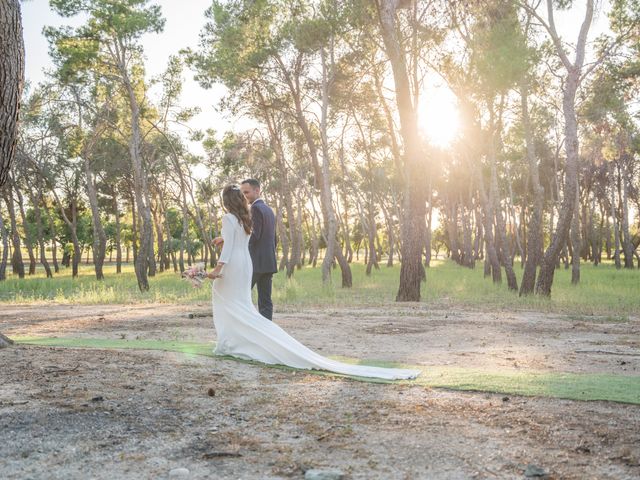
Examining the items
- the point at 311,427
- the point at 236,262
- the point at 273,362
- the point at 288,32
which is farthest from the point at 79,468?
the point at 288,32

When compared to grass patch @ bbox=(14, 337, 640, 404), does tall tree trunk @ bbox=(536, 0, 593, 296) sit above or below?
above

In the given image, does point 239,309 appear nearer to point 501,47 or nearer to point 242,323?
point 242,323

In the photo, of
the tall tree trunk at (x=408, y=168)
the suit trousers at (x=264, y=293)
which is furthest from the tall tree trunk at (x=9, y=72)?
the tall tree trunk at (x=408, y=168)

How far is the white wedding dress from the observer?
673 cm

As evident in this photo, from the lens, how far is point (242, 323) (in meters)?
7.08

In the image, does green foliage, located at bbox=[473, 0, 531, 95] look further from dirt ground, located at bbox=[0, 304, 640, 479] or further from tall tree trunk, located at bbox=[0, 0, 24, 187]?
tall tree trunk, located at bbox=[0, 0, 24, 187]

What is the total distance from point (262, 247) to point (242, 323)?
66.5 inches

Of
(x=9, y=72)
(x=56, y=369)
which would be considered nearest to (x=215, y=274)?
(x=56, y=369)

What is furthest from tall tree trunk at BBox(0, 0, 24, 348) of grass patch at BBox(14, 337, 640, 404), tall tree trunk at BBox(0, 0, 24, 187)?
grass patch at BBox(14, 337, 640, 404)

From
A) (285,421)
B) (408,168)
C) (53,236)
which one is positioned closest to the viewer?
(285,421)

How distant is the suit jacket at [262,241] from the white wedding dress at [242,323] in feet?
3.36

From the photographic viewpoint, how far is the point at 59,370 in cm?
609

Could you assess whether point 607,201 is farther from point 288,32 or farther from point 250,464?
point 250,464

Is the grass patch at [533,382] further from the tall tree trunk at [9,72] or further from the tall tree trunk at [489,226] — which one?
the tall tree trunk at [489,226]
